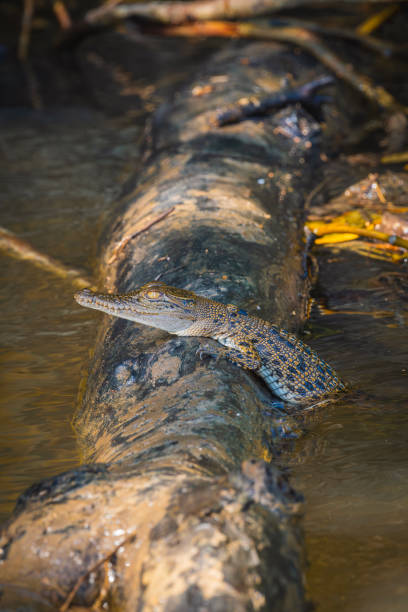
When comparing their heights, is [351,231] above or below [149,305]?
below

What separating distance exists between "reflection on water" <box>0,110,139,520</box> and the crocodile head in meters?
0.78

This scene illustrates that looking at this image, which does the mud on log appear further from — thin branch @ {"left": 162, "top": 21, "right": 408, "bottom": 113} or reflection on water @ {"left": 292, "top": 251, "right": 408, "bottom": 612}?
thin branch @ {"left": 162, "top": 21, "right": 408, "bottom": 113}

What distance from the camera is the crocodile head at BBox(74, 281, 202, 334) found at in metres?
3.62

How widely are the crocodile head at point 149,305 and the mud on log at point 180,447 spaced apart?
0.17 metres

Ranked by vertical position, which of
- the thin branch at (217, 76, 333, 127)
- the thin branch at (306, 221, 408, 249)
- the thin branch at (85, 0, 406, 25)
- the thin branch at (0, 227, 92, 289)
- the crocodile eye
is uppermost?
the thin branch at (85, 0, 406, 25)

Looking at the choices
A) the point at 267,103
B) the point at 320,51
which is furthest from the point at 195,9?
the point at 267,103

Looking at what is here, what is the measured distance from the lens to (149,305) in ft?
11.9

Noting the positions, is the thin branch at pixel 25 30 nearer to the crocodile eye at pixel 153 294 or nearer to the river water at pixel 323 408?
the river water at pixel 323 408

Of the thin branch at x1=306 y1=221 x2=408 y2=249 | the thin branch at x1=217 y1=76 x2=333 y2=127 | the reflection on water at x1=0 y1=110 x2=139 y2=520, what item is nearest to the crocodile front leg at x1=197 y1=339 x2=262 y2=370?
the reflection on water at x1=0 y1=110 x2=139 y2=520

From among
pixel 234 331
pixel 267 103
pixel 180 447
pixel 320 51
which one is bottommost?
pixel 180 447

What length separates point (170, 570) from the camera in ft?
7.20

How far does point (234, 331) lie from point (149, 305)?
508mm

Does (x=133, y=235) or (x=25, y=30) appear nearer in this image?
(x=133, y=235)

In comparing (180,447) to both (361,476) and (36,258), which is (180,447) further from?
(36,258)
